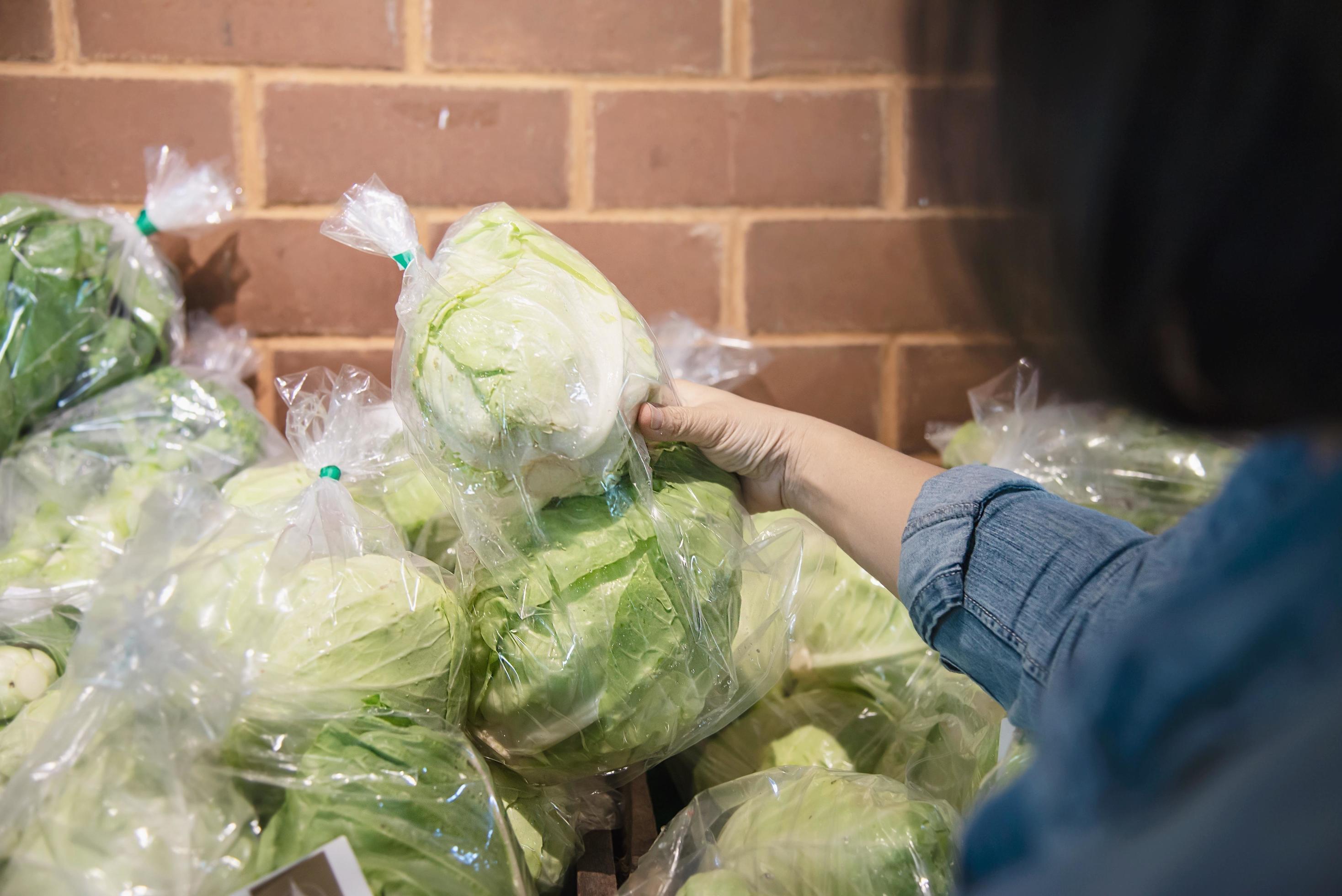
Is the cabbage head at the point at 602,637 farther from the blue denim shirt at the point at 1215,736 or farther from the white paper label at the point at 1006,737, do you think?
the blue denim shirt at the point at 1215,736

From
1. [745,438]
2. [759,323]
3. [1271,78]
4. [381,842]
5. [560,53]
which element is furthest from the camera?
[759,323]

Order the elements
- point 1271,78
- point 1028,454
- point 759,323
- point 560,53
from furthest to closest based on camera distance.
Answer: point 759,323 → point 560,53 → point 1028,454 → point 1271,78

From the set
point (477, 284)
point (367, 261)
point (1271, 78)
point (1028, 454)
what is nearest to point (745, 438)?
point (477, 284)

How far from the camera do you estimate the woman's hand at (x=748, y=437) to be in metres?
0.95

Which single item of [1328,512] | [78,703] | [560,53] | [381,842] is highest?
[560,53]

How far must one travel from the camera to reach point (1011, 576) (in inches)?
32.4

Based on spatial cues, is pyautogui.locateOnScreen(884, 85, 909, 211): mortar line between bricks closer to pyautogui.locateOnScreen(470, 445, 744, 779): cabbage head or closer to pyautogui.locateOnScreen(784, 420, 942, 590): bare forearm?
pyautogui.locateOnScreen(784, 420, 942, 590): bare forearm

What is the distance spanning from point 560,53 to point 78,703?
3.88ft

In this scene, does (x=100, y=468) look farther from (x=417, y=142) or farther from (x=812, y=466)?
(x=812, y=466)

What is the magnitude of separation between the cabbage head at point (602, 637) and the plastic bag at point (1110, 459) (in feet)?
2.09

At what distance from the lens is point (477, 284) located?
853mm

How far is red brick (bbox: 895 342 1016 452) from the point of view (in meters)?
1.60

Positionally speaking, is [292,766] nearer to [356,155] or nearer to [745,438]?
[745,438]

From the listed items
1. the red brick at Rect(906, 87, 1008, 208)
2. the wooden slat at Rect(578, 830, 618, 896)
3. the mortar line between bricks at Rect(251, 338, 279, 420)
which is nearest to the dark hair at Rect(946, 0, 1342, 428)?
the red brick at Rect(906, 87, 1008, 208)
